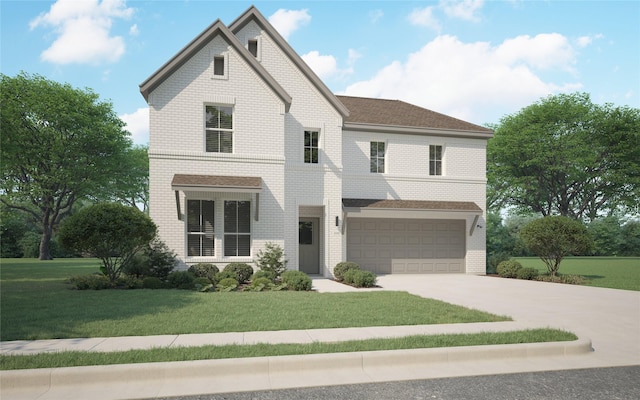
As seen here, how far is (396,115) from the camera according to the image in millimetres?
21875

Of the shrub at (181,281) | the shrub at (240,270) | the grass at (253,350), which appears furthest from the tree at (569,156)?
the grass at (253,350)

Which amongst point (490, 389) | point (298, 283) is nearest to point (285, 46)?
point (298, 283)

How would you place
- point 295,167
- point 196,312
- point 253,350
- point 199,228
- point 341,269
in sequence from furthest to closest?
point 295,167 < point 341,269 < point 199,228 < point 196,312 < point 253,350

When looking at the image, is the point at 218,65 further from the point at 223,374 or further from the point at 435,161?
the point at 223,374

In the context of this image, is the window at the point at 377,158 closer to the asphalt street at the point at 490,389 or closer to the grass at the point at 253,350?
the grass at the point at 253,350

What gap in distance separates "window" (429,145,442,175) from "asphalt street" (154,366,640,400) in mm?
15966

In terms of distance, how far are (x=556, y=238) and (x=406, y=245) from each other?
6.34m

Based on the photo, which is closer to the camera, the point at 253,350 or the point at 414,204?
the point at 253,350

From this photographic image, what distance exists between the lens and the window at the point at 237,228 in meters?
16.1

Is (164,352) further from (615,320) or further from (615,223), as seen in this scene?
(615,223)

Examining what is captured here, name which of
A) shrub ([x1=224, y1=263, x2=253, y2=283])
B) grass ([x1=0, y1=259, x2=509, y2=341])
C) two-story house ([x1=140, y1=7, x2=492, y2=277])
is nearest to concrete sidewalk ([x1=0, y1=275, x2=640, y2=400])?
grass ([x1=0, y1=259, x2=509, y2=341])

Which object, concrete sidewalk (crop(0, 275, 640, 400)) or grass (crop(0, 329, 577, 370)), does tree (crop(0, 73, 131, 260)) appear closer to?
grass (crop(0, 329, 577, 370))

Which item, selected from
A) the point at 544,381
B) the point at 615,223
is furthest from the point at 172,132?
the point at 615,223

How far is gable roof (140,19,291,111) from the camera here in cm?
1544
